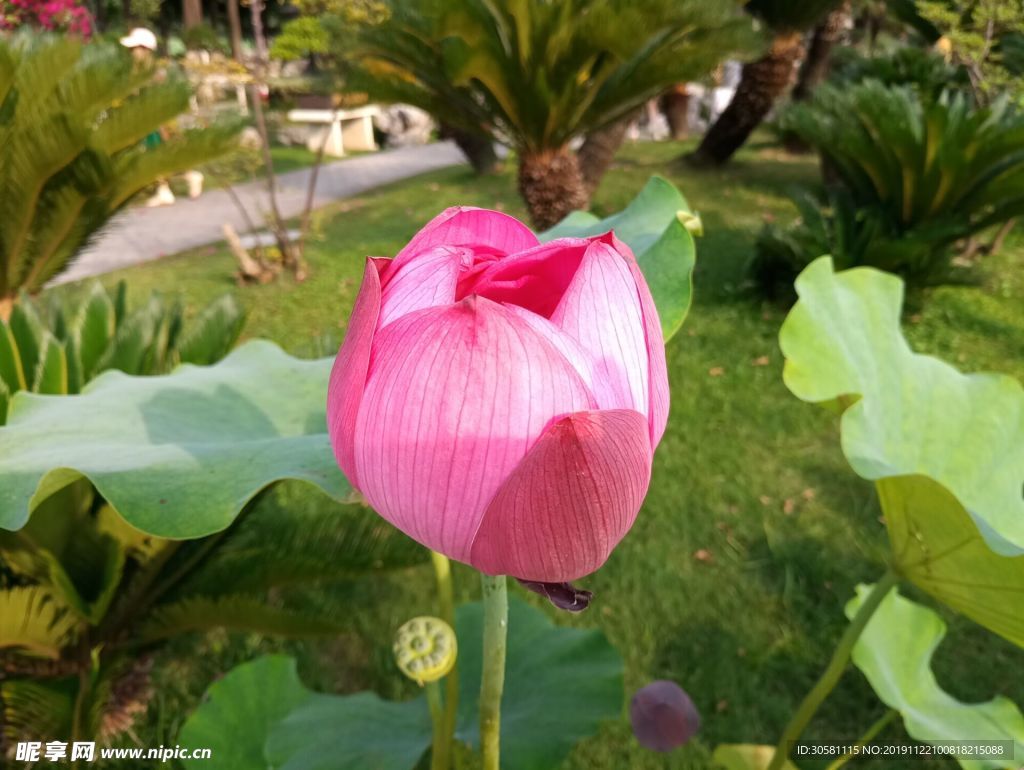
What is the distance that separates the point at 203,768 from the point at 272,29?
21.3 metres

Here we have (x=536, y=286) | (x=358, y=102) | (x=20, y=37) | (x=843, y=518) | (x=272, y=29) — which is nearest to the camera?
(x=536, y=286)

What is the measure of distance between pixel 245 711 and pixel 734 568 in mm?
1675

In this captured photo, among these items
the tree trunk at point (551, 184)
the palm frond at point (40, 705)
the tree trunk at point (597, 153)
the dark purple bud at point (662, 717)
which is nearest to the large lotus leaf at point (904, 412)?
the dark purple bud at point (662, 717)

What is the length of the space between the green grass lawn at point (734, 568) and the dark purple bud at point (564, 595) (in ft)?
4.11

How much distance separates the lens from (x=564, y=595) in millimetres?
496

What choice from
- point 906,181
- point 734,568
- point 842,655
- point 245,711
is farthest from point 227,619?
point 906,181

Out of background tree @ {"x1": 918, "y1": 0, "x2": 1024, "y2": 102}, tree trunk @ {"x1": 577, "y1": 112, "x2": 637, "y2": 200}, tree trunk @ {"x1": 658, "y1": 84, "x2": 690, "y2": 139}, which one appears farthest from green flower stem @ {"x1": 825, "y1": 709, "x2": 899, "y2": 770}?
tree trunk @ {"x1": 658, "y1": 84, "x2": 690, "y2": 139}

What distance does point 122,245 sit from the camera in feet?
21.0

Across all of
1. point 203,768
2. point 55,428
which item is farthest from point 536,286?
point 203,768

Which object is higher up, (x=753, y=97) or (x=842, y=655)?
(x=842, y=655)

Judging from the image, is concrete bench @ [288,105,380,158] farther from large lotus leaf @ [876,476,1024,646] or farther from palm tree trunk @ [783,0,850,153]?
large lotus leaf @ [876,476,1024,646]

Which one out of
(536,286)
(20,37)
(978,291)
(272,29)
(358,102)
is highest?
(536,286)

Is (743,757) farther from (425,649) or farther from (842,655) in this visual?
(425,649)

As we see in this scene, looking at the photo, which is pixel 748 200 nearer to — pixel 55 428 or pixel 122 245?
pixel 122 245
